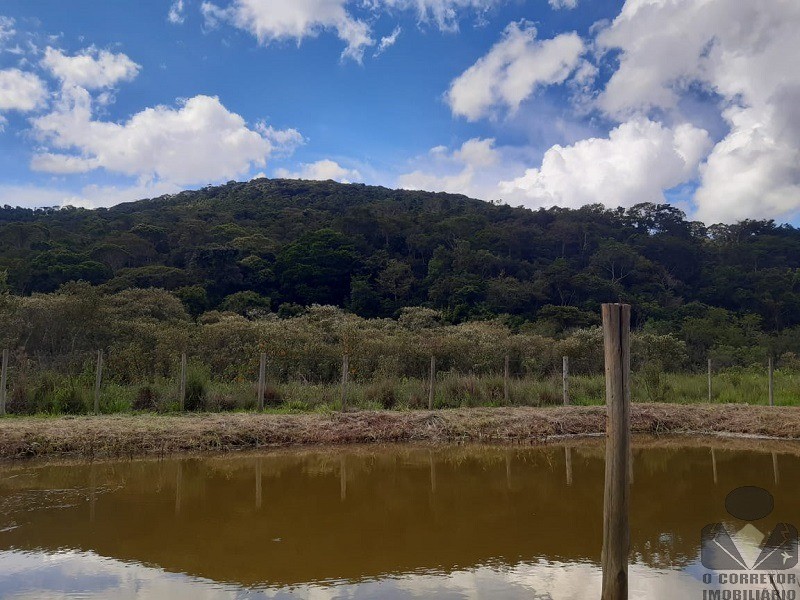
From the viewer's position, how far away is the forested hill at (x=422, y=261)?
128ft

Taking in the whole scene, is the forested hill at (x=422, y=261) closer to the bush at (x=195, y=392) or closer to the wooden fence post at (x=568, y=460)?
the bush at (x=195, y=392)

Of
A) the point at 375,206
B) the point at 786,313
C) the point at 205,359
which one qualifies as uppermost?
the point at 375,206

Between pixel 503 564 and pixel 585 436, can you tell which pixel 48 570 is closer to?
pixel 503 564

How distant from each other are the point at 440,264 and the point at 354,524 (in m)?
39.6

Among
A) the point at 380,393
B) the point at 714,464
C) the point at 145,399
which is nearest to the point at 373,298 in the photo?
the point at 380,393

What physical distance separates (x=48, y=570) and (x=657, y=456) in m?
10.2

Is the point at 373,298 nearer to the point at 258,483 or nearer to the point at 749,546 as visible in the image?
the point at 258,483

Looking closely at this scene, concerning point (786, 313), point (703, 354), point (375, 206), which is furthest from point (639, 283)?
point (375, 206)

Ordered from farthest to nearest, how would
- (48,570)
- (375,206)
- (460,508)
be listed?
(375,206) → (460,508) → (48,570)

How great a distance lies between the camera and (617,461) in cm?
461

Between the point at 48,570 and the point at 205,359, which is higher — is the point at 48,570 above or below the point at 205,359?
below

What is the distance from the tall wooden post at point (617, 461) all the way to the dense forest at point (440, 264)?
2619cm

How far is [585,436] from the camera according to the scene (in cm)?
1404

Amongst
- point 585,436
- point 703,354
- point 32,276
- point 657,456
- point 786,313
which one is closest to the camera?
point 657,456
